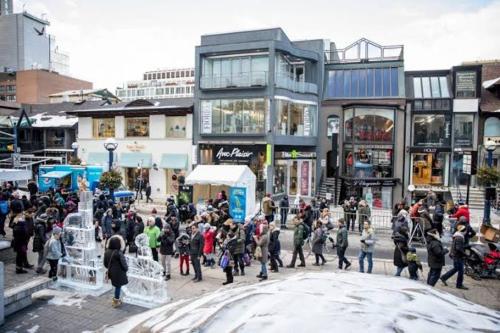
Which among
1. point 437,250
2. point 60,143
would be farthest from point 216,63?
point 437,250

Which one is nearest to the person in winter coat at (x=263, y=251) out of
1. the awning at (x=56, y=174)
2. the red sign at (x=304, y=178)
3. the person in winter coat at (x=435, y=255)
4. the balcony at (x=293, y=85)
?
the person in winter coat at (x=435, y=255)

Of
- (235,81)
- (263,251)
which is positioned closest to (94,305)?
(263,251)

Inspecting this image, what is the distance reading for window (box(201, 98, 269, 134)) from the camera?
27422mm

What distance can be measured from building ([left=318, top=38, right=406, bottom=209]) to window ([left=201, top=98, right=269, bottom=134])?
5.74m

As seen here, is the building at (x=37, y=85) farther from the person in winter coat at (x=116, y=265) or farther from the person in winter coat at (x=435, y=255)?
the person in winter coat at (x=435, y=255)

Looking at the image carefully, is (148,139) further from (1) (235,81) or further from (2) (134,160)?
(1) (235,81)

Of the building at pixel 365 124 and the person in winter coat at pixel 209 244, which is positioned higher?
the building at pixel 365 124

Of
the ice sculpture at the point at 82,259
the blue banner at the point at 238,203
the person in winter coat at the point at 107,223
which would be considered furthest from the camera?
the blue banner at the point at 238,203

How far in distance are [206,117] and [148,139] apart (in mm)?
5517

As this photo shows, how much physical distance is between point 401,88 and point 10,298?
27.8m

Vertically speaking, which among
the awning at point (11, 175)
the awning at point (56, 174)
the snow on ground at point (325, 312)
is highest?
the awning at point (11, 175)

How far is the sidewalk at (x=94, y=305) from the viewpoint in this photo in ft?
25.9

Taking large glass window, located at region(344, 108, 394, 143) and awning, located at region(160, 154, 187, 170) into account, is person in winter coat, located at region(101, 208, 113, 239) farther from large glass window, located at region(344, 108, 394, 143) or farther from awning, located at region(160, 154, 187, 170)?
large glass window, located at region(344, 108, 394, 143)

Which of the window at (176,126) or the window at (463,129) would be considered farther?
the window at (176,126)
